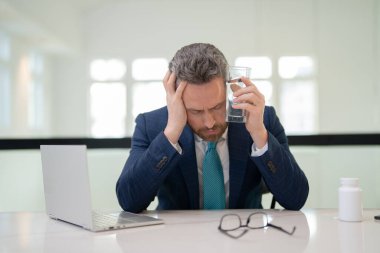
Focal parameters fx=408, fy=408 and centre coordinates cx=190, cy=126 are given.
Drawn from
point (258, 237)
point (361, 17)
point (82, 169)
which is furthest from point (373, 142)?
point (82, 169)

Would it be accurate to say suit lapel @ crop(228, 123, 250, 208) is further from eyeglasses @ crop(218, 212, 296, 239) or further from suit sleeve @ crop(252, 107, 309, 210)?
eyeglasses @ crop(218, 212, 296, 239)

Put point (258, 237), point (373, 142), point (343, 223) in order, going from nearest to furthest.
Result: point (258, 237) < point (343, 223) < point (373, 142)

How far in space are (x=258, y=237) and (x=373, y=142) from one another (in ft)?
7.45

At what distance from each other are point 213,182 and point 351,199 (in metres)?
0.54

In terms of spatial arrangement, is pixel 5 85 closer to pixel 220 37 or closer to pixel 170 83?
pixel 220 37

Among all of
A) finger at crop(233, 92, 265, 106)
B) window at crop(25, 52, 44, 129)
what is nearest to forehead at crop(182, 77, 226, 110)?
finger at crop(233, 92, 265, 106)

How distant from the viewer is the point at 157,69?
125 inches

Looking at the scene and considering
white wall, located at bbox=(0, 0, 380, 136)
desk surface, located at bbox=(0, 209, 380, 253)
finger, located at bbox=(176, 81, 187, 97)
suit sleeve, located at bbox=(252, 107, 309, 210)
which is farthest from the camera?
white wall, located at bbox=(0, 0, 380, 136)

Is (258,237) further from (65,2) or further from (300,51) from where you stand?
(65,2)

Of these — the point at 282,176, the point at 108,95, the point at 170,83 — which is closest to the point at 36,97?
the point at 108,95

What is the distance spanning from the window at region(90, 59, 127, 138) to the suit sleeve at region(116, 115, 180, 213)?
1.65 m

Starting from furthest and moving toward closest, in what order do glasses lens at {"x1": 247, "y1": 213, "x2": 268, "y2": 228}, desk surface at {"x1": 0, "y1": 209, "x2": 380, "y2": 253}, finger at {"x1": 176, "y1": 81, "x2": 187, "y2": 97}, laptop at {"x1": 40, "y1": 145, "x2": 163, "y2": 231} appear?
finger at {"x1": 176, "y1": 81, "x2": 187, "y2": 97} < glasses lens at {"x1": 247, "y1": 213, "x2": 268, "y2": 228} < laptop at {"x1": 40, "y1": 145, "x2": 163, "y2": 231} < desk surface at {"x1": 0, "y1": 209, "x2": 380, "y2": 253}

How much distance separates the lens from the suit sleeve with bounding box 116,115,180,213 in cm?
150

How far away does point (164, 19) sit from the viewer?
10.4ft
